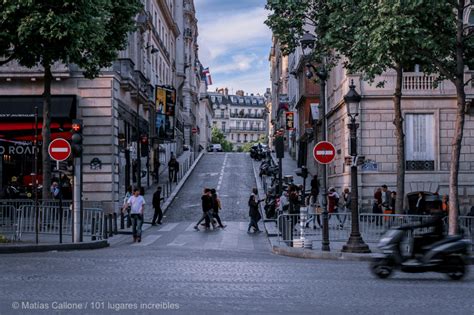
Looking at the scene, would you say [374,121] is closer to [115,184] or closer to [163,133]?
[115,184]

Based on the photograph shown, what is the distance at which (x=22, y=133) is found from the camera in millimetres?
33781

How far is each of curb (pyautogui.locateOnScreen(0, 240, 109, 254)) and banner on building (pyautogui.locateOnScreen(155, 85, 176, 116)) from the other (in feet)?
100

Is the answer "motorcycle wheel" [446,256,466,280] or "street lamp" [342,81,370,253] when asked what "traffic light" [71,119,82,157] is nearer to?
"street lamp" [342,81,370,253]

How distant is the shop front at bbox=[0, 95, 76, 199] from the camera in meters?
33.4

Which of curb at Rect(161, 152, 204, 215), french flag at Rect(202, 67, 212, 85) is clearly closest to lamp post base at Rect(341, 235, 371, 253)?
curb at Rect(161, 152, 204, 215)

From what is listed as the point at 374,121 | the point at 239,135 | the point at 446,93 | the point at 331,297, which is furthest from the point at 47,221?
the point at 239,135

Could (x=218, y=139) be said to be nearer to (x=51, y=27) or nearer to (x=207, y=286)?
(x=51, y=27)

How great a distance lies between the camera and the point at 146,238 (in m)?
25.5

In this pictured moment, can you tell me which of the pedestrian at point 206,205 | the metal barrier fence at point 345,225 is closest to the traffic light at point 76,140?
the metal barrier fence at point 345,225

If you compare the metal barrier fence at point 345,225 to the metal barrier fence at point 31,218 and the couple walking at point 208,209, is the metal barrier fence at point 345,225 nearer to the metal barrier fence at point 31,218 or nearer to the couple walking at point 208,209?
the metal barrier fence at point 31,218

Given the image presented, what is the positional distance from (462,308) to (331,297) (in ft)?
5.79

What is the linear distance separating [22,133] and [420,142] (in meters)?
17.9

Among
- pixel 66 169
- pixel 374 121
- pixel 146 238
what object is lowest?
pixel 146 238

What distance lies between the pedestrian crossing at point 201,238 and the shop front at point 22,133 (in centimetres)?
662
